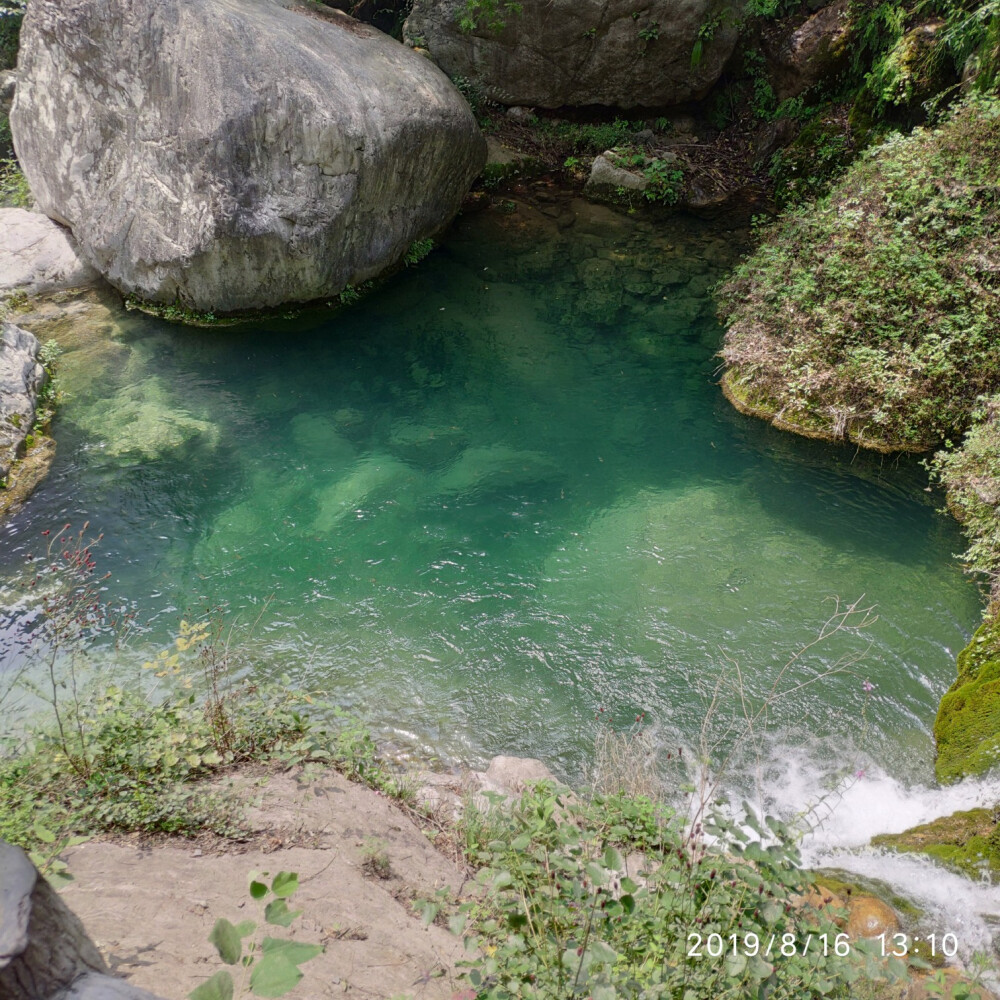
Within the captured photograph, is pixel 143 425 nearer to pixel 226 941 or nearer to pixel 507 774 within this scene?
pixel 507 774

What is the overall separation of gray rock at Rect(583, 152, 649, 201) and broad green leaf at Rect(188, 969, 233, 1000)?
14188 millimetres

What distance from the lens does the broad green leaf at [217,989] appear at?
1244 mm

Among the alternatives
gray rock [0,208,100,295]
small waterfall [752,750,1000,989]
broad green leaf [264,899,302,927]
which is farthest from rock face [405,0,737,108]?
broad green leaf [264,899,302,927]

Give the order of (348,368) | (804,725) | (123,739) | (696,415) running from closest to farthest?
(123,739) → (804,725) → (696,415) → (348,368)

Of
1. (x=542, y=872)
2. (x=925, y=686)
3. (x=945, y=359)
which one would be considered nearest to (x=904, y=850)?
(x=925, y=686)

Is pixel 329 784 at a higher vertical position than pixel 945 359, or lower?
lower

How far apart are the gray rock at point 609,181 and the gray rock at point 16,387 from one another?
9.86m

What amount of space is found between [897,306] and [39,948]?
896 centimetres

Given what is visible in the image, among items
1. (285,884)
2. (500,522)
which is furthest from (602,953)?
(500,522)

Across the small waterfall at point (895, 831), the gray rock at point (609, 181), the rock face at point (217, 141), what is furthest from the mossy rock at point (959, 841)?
the gray rock at point (609, 181)

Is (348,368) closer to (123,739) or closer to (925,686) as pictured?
(123,739)

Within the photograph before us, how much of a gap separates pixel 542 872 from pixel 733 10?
50.2ft

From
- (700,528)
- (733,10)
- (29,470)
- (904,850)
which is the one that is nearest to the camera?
(904,850)

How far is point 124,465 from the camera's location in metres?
7.81
